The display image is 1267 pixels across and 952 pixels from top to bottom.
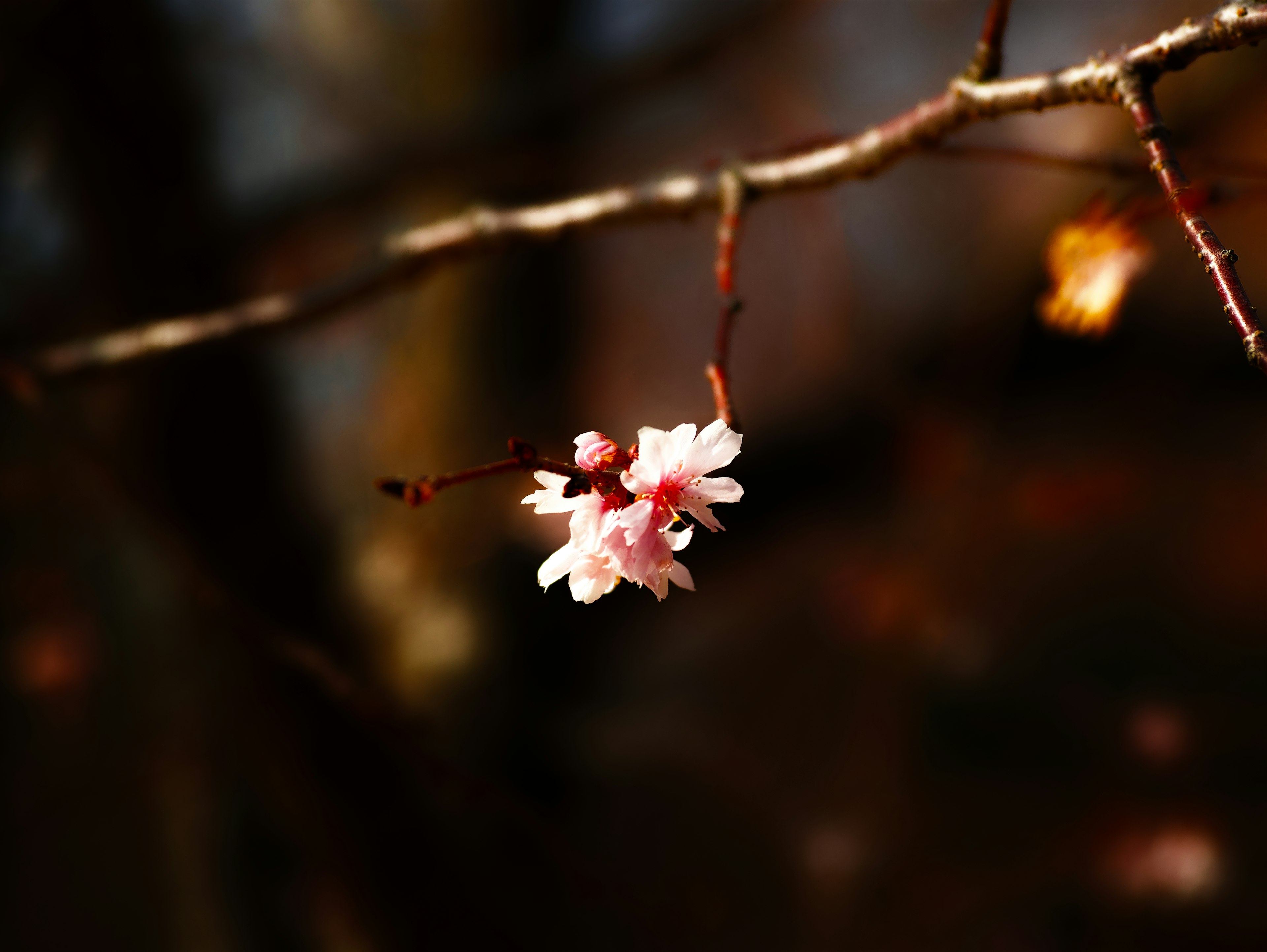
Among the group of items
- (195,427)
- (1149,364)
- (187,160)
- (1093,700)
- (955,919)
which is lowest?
(955,919)

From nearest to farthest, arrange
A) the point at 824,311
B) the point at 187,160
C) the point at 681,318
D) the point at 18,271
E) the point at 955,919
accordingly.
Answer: the point at 955,919
the point at 187,160
the point at 18,271
the point at 824,311
the point at 681,318

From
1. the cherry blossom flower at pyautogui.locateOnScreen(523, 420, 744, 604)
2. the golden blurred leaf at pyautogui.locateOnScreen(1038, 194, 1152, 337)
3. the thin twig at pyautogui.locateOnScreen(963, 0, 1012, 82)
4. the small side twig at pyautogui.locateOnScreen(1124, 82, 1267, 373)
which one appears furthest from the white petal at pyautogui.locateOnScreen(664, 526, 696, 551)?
the golden blurred leaf at pyautogui.locateOnScreen(1038, 194, 1152, 337)

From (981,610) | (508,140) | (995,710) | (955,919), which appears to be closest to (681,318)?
(508,140)

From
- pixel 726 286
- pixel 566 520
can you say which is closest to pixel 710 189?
pixel 726 286

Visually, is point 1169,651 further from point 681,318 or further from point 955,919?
point 681,318

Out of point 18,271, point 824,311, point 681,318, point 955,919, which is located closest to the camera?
point 955,919

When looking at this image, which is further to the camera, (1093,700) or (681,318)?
(681,318)

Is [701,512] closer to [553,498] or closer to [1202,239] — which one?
[553,498]
